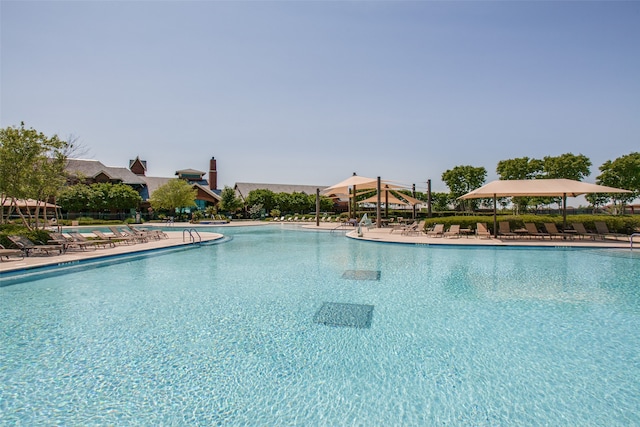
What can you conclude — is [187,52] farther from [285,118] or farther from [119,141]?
[119,141]

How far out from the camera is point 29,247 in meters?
11.0

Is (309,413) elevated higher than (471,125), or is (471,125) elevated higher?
(471,125)

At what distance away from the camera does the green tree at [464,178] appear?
44281mm

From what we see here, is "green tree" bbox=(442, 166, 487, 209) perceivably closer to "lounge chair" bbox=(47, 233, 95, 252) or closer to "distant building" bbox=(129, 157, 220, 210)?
"distant building" bbox=(129, 157, 220, 210)

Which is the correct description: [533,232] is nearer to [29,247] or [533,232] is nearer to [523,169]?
[29,247]

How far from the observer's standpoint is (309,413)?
300cm

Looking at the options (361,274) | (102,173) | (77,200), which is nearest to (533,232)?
(361,274)

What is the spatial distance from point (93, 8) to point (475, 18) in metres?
13.3

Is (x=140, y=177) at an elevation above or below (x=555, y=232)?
above

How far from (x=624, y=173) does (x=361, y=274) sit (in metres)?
36.8

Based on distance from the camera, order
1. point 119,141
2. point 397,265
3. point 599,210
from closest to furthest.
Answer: point 397,265
point 119,141
point 599,210

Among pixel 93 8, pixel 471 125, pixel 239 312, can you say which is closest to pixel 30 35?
pixel 93 8

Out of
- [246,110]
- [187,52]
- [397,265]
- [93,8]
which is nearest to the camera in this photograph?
[397,265]

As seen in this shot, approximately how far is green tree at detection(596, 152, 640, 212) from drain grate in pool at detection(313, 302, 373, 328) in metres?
37.2
